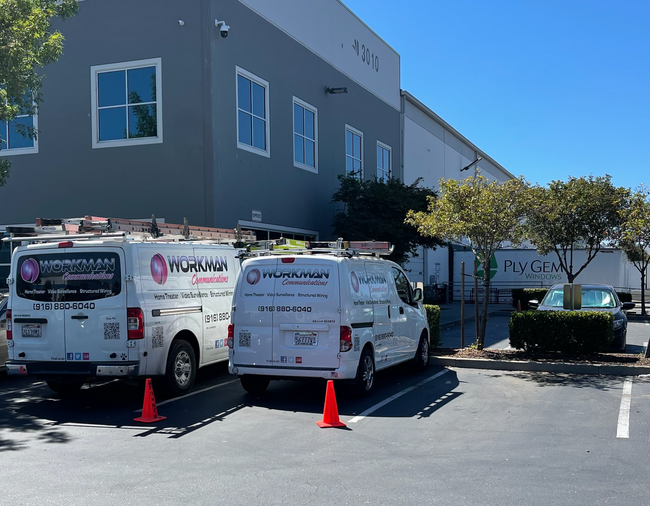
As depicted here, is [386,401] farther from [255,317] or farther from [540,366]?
[540,366]

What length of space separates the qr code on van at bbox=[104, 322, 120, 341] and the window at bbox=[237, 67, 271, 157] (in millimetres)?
9388

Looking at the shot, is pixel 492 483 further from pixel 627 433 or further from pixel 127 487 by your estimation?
pixel 127 487

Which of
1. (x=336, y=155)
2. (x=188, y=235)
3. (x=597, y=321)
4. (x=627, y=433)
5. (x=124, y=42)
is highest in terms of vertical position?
(x=124, y=42)

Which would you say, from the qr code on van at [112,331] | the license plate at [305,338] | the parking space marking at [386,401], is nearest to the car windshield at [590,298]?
the parking space marking at [386,401]

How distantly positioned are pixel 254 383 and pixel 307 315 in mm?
1554

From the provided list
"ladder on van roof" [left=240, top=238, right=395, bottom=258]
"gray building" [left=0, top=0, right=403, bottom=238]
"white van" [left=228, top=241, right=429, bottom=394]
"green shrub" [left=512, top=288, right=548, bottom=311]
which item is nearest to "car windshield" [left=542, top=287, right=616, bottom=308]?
"ladder on van roof" [left=240, top=238, right=395, bottom=258]

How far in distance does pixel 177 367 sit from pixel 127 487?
4054 millimetres

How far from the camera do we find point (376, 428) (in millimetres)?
7578

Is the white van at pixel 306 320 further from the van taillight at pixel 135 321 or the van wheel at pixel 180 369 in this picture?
the van taillight at pixel 135 321

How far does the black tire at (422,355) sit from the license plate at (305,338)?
10.7 ft

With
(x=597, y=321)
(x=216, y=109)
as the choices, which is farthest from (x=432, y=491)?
(x=216, y=109)

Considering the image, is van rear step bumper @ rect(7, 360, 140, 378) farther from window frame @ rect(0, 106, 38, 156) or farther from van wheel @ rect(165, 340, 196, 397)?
window frame @ rect(0, 106, 38, 156)

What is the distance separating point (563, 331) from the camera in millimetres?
12297

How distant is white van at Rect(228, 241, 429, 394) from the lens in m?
8.73
